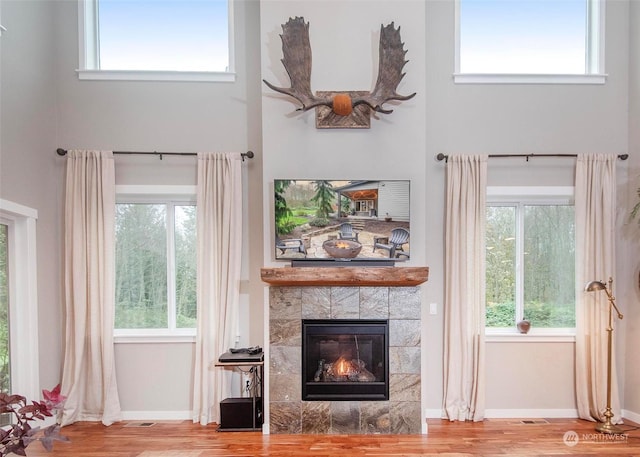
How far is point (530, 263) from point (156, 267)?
148 inches

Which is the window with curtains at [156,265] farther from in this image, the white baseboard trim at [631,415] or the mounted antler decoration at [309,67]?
the white baseboard trim at [631,415]

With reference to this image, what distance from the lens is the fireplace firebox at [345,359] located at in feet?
12.0

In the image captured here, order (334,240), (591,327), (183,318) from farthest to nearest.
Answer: (183,318), (591,327), (334,240)

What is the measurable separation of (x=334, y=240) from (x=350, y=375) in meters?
1.21

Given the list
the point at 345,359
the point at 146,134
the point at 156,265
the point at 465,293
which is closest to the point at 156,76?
the point at 146,134

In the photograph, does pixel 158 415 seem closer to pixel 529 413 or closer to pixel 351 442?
pixel 351 442

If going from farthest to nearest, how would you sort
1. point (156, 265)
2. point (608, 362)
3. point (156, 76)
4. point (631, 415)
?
point (156, 265)
point (156, 76)
point (631, 415)
point (608, 362)

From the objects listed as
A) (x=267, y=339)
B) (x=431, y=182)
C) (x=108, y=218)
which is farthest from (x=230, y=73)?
(x=267, y=339)

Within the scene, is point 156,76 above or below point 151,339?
above

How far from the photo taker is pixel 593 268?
3959 millimetres

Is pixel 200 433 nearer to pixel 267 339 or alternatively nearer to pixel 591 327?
pixel 267 339

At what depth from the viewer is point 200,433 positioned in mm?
3691

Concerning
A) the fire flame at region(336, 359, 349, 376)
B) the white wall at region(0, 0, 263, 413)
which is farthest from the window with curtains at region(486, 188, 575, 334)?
the white wall at region(0, 0, 263, 413)

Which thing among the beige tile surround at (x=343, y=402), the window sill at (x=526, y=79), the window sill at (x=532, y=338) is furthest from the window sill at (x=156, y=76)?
the window sill at (x=532, y=338)
